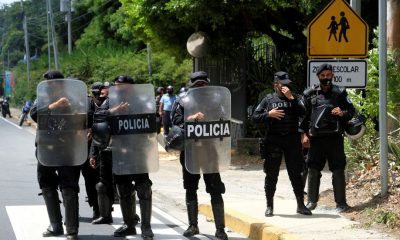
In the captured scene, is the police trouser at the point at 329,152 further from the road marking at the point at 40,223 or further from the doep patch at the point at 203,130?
the road marking at the point at 40,223

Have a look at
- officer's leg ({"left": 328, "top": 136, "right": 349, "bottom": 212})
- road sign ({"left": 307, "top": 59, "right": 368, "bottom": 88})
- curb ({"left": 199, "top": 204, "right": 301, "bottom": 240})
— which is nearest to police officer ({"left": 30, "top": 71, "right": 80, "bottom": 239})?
curb ({"left": 199, "top": 204, "right": 301, "bottom": 240})

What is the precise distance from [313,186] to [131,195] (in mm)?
2327

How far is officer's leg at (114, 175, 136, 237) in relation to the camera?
7949mm

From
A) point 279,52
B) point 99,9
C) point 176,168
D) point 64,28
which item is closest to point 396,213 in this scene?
point 176,168

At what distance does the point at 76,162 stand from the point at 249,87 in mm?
10432

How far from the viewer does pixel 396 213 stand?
309 inches

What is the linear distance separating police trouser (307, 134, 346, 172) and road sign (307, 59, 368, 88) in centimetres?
92

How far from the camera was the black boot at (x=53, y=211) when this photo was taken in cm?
805

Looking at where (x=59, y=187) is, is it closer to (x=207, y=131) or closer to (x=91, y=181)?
(x=91, y=181)

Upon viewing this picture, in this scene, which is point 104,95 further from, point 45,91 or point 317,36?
point 317,36

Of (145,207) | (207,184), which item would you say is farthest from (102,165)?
(207,184)

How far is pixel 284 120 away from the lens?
823cm

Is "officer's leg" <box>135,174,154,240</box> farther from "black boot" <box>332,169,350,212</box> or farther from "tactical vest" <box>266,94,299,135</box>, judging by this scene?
"black boot" <box>332,169,350,212</box>

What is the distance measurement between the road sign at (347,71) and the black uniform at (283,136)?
38.5 inches
